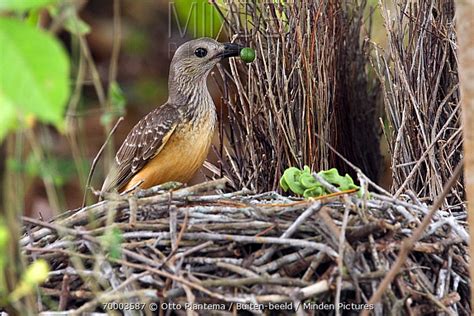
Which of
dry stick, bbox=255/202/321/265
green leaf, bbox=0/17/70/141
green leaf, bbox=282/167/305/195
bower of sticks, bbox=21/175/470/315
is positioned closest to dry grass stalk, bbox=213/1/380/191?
green leaf, bbox=282/167/305/195

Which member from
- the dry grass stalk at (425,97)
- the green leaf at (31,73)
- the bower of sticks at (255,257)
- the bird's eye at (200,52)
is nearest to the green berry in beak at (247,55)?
the bird's eye at (200,52)

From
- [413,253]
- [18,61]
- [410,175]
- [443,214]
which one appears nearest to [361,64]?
[410,175]

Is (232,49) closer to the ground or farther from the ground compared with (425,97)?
farther from the ground

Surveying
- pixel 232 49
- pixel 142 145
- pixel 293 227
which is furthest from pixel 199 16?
pixel 293 227

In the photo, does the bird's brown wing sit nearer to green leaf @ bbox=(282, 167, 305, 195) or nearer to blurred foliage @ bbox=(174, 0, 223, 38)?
blurred foliage @ bbox=(174, 0, 223, 38)

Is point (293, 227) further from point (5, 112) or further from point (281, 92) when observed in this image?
point (5, 112)

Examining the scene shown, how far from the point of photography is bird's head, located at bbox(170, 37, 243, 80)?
13.2 ft

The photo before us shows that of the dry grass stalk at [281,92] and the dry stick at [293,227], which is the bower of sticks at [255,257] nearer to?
the dry stick at [293,227]

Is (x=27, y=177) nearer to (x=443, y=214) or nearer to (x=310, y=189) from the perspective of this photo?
(x=310, y=189)

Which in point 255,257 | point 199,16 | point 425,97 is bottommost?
point 255,257

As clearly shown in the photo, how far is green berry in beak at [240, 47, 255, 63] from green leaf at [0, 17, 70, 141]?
91.9 inches

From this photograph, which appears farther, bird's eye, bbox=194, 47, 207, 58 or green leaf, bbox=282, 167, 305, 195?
bird's eye, bbox=194, 47, 207, 58

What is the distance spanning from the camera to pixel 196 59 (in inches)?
162

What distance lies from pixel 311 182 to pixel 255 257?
50 cm
